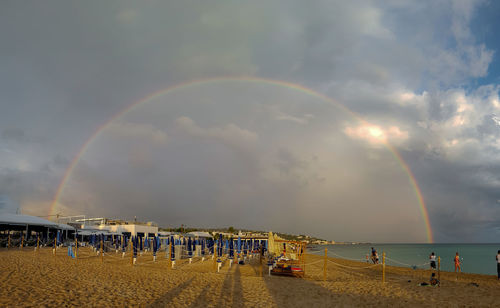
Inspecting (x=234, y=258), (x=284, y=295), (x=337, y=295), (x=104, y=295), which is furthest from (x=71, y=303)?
(x=234, y=258)

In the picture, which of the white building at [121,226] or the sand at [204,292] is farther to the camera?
the white building at [121,226]

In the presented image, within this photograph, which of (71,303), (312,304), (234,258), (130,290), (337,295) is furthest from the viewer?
(234,258)

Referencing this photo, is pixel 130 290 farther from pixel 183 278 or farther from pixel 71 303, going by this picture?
pixel 183 278

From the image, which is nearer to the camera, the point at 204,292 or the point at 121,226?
the point at 204,292

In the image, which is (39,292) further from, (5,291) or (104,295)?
(104,295)

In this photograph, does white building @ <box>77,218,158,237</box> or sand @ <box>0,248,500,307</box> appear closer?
sand @ <box>0,248,500,307</box>

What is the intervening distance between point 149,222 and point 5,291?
189 ft

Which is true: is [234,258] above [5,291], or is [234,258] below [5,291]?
below

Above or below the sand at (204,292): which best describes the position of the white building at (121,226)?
below

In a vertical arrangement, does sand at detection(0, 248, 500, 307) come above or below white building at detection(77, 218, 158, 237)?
above

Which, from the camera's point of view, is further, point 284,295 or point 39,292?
point 284,295

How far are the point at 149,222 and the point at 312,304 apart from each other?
59.9 m

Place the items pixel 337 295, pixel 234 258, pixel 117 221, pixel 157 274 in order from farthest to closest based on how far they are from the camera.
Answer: pixel 117 221
pixel 234 258
pixel 157 274
pixel 337 295

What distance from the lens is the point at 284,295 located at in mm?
12172
